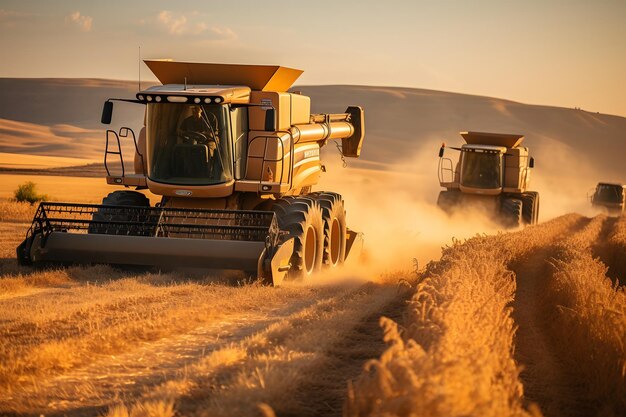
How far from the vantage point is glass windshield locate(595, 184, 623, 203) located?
47591mm

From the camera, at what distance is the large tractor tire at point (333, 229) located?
14945mm

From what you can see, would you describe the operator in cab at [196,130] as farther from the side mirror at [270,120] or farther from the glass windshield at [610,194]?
the glass windshield at [610,194]

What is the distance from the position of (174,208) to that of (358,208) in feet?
40.8

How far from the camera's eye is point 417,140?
12131cm

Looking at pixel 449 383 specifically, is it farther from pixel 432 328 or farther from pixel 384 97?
pixel 384 97

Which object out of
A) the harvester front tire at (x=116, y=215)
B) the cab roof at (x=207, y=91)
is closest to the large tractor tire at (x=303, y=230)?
the cab roof at (x=207, y=91)

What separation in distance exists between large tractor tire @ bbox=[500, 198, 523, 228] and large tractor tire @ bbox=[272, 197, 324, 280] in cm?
1510

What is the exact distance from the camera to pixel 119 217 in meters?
13.7

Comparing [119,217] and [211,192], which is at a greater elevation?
[211,192]

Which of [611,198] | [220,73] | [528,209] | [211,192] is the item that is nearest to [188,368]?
[211,192]

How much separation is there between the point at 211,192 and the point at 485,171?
17388 millimetres

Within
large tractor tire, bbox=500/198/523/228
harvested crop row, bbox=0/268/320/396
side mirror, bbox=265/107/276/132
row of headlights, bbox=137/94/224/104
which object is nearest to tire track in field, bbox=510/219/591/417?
harvested crop row, bbox=0/268/320/396

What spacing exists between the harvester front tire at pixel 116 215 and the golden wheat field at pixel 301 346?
0.64 metres

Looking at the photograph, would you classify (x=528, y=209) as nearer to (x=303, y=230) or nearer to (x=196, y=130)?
(x=303, y=230)
